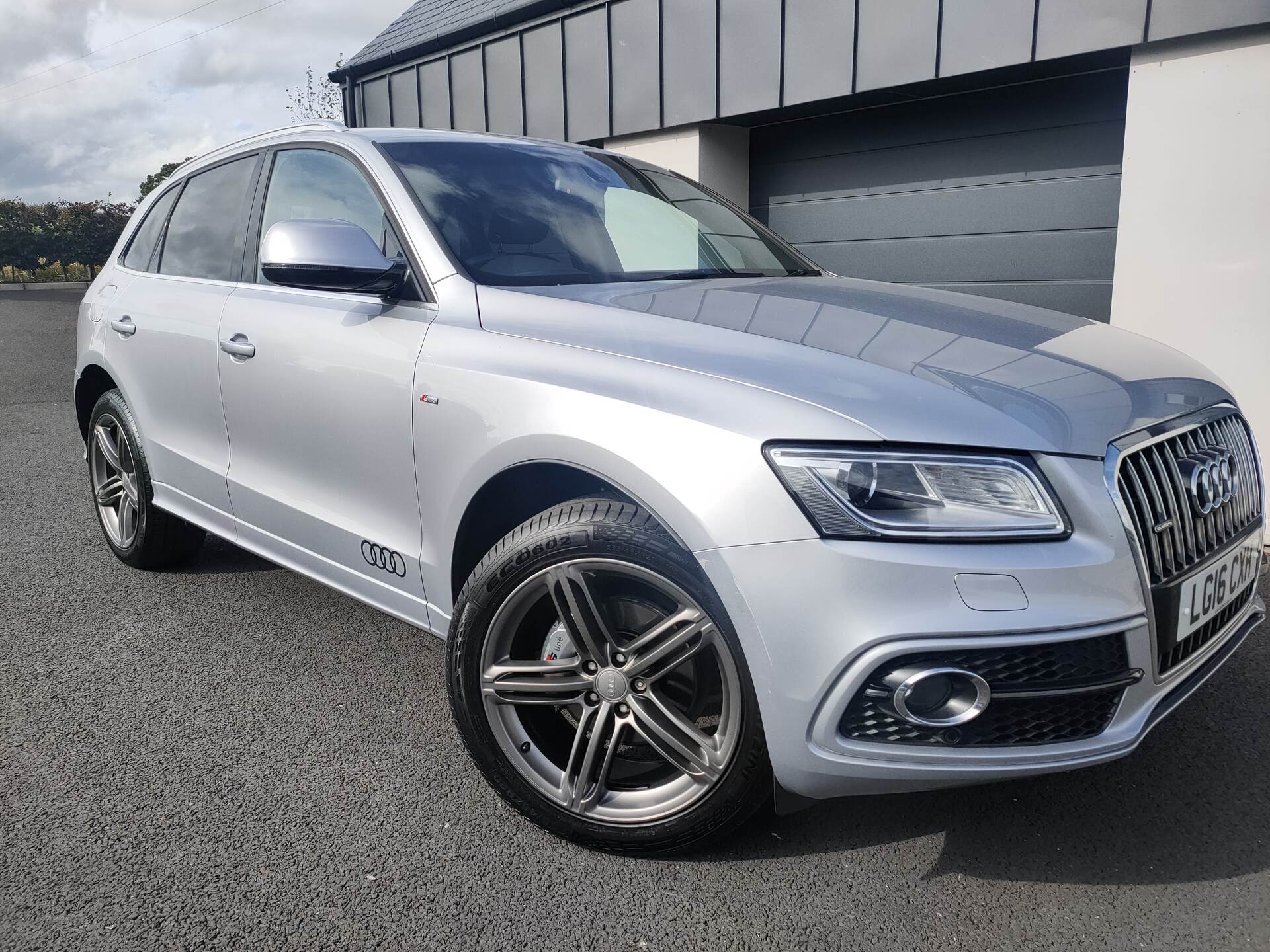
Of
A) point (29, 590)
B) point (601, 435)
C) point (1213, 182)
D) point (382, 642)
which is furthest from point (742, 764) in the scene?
point (1213, 182)

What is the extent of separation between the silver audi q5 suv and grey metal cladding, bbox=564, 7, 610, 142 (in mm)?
4618

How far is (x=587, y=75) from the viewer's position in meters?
7.65

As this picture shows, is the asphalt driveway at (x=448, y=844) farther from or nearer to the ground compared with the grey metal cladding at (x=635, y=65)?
nearer to the ground

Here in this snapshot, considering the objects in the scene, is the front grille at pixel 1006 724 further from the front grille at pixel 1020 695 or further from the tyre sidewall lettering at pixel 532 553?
the tyre sidewall lettering at pixel 532 553

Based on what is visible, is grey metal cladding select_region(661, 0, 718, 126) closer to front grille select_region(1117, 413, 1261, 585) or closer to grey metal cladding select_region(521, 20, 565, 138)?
grey metal cladding select_region(521, 20, 565, 138)

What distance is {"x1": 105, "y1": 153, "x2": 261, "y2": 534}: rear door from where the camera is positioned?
340 centimetres

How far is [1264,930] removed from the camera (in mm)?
1997

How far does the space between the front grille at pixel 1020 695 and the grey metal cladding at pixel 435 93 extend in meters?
8.46

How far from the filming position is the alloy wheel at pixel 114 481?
163 inches

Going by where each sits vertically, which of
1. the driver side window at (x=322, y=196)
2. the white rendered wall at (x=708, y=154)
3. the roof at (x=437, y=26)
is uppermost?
the roof at (x=437, y=26)

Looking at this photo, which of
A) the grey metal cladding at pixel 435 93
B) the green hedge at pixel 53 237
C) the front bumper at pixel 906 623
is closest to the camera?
the front bumper at pixel 906 623

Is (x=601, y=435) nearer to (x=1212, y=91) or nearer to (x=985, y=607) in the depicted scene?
(x=985, y=607)

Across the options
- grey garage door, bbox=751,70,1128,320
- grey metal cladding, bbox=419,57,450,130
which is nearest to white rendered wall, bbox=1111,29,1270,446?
grey garage door, bbox=751,70,1128,320

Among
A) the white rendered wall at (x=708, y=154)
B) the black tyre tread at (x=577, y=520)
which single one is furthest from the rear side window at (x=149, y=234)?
the white rendered wall at (x=708, y=154)
